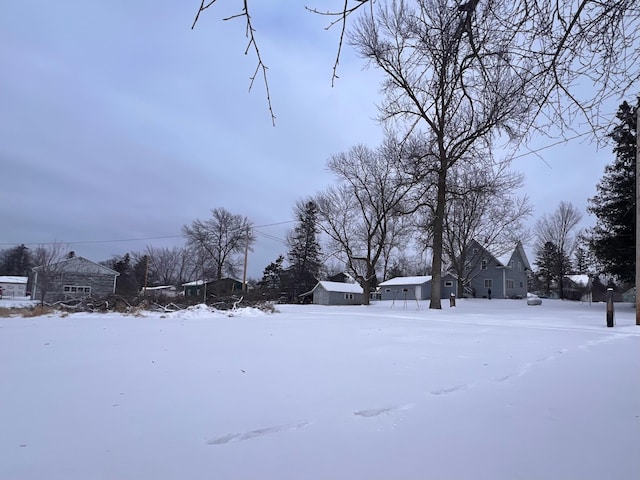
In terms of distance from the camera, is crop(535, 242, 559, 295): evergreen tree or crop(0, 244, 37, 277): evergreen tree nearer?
crop(535, 242, 559, 295): evergreen tree

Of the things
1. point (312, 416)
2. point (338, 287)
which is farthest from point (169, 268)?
point (312, 416)

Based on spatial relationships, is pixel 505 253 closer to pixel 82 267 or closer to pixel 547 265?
pixel 547 265

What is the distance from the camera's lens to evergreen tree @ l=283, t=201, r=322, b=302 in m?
37.5

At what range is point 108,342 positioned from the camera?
5.18 m

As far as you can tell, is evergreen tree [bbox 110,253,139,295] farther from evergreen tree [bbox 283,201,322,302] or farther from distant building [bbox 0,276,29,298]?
evergreen tree [bbox 283,201,322,302]

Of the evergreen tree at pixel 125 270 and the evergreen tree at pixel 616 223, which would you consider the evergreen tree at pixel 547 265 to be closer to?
the evergreen tree at pixel 616 223

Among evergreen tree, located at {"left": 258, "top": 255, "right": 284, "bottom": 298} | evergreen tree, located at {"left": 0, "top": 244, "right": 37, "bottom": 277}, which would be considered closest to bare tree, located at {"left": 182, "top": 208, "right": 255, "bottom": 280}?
evergreen tree, located at {"left": 258, "top": 255, "right": 284, "bottom": 298}

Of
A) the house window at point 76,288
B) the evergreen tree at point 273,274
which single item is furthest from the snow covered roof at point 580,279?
the house window at point 76,288

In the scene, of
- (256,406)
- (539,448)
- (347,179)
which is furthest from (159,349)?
(347,179)

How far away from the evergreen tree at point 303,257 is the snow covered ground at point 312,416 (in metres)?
32.8

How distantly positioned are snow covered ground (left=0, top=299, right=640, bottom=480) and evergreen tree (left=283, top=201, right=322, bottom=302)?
32.8 meters

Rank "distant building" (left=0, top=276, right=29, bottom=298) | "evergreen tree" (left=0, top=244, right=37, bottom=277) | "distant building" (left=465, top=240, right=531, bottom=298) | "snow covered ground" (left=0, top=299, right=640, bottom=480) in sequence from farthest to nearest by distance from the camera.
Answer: "evergreen tree" (left=0, top=244, right=37, bottom=277) → "distant building" (left=0, top=276, right=29, bottom=298) → "distant building" (left=465, top=240, right=531, bottom=298) → "snow covered ground" (left=0, top=299, right=640, bottom=480)

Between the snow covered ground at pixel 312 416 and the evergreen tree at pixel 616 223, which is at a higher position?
the evergreen tree at pixel 616 223

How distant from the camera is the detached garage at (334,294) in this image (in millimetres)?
34125
